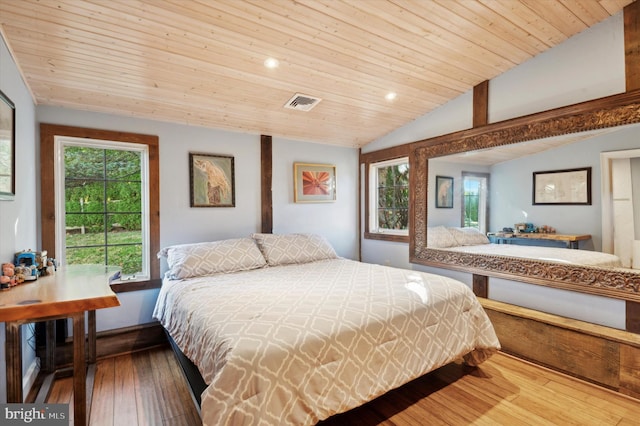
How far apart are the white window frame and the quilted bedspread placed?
2.10 feet

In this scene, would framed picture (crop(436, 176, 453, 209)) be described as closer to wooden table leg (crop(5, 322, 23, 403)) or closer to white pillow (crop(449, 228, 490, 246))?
white pillow (crop(449, 228, 490, 246))

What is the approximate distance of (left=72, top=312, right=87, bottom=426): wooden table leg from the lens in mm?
1495

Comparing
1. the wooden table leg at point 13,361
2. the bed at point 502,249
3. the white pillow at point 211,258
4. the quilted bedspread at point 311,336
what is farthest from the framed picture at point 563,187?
the wooden table leg at point 13,361

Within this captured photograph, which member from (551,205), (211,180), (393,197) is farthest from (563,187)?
(211,180)

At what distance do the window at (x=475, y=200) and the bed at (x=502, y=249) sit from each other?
0.08m

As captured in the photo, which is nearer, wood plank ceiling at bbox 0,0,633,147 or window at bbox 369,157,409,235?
wood plank ceiling at bbox 0,0,633,147

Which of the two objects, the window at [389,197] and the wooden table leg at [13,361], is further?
the window at [389,197]

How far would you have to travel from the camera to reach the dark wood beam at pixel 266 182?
3.77 meters

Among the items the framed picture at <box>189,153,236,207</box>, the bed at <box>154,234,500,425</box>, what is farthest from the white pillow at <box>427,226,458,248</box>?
the framed picture at <box>189,153,236,207</box>

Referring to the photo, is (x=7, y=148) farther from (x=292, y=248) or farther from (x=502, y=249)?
(x=502, y=249)

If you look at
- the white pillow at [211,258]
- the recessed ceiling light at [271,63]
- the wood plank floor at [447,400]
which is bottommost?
the wood plank floor at [447,400]

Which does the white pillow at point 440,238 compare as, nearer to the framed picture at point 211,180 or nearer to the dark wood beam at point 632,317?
the dark wood beam at point 632,317

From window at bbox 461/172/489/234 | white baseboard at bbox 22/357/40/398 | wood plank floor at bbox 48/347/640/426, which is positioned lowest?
wood plank floor at bbox 48/347/640/426

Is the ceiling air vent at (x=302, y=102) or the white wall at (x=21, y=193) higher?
the ceiling air vent at (x=302, y=102)
